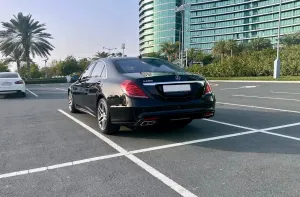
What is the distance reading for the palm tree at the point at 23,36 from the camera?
4072cm

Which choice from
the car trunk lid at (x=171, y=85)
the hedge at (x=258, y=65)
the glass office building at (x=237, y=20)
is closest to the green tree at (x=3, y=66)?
the hedge at (x=258, y=65)

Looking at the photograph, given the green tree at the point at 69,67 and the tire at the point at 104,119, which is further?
the green tree at the point at 69,67

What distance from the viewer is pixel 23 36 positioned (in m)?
40.9

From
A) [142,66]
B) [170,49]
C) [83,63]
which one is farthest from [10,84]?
[170,49]

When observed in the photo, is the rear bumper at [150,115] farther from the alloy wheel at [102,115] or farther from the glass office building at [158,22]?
the glass office building at [158,22]

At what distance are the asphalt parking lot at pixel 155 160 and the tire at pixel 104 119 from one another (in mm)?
Answer: 131

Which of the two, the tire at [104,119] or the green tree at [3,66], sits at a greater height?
the green tree at [3,66]

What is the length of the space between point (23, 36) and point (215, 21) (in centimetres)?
7767

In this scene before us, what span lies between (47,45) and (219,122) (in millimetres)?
41530

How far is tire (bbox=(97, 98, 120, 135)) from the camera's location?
483cm

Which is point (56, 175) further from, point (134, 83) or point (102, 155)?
point (134, 83)

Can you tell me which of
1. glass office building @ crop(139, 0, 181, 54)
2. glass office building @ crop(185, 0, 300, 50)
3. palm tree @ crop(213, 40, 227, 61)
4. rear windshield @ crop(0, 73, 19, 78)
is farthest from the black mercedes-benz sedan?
glass office building @ crop(139, 0, 181, 54)

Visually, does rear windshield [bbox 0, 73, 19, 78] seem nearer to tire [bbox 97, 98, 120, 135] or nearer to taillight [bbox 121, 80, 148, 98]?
tire [bbox 97, 98, 120, 135]

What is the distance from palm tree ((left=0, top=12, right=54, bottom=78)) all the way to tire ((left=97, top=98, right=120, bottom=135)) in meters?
40.6
